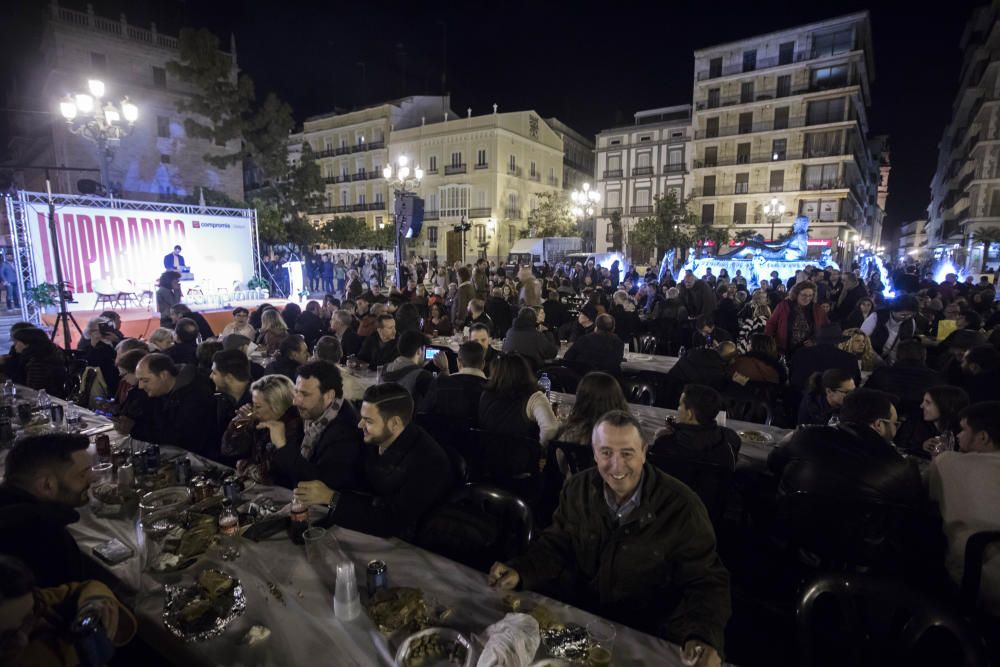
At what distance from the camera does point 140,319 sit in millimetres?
10430

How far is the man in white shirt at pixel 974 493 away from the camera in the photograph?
7.47ft

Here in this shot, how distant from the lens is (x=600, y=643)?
162cm

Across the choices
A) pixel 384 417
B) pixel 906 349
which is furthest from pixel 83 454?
pixel 906 349

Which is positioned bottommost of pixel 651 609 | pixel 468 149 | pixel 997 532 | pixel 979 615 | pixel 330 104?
pixel 979 615

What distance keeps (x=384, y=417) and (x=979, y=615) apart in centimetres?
280

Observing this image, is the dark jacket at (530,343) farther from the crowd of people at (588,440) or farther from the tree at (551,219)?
the tree at (551,219)

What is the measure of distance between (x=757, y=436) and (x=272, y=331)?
18.7 ft

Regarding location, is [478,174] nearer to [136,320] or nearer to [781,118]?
[781,118]

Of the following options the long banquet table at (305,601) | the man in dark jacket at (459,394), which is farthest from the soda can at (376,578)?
the man in dark jacket at (459,394)

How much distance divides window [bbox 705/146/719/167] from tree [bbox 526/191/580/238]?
10.9 metres

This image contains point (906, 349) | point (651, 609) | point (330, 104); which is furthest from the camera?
point (330, 104)

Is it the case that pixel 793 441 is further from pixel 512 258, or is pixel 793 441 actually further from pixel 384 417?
pixel 512 258

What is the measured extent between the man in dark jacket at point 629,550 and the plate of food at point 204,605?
94cm

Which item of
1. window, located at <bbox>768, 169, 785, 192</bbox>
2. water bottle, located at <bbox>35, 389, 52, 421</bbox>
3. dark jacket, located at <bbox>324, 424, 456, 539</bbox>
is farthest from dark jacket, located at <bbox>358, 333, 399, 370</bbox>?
window, located at <bbox>768, 169, 785, 192</bbox>
